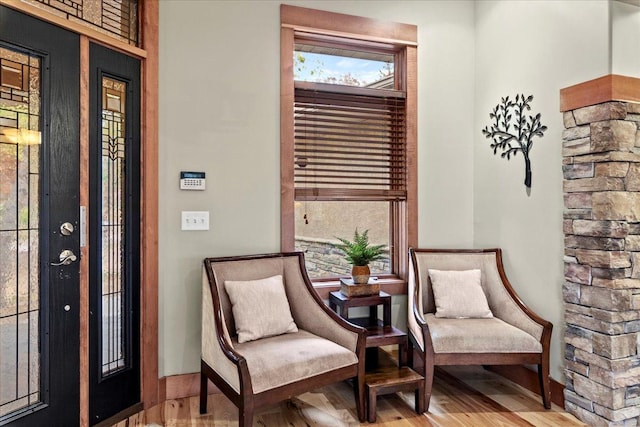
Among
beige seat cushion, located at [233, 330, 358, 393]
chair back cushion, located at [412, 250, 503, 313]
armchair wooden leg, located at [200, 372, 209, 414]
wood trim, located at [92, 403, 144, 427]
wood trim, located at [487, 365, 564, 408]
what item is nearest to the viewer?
beige seat cushion, located at [233, 330, 358, 393]

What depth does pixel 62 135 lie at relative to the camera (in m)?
2.25

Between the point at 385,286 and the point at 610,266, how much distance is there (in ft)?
4.97

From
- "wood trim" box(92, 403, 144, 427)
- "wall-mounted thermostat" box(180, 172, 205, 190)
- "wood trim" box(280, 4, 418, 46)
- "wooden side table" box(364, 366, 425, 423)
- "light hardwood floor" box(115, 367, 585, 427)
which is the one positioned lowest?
"light hardwood floor" box(115, 367, 585, 427)

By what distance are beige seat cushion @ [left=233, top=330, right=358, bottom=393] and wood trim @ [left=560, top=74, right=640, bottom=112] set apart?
204cm

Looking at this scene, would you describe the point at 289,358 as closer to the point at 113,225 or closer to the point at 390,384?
the point at 390,384

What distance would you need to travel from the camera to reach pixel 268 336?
260cm

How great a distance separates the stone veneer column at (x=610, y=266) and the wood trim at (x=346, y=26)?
151 cm

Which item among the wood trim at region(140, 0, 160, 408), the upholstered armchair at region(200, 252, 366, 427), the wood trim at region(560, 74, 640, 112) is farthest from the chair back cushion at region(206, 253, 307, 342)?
the wood trim at region(560, 74, 640, 112)

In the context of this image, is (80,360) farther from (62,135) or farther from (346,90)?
(346,90)

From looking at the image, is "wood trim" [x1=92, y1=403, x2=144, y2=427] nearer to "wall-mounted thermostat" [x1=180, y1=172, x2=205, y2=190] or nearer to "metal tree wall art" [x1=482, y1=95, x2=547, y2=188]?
"wall-mounted thermostat" [x1=180, y1=172, x2=205, y2=190]

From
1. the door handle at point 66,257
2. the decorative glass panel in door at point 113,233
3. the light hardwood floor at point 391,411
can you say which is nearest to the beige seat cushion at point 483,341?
the light hardwood floor at point 391,411

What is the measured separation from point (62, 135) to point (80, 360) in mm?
1213

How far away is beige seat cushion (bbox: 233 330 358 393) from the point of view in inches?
85.7

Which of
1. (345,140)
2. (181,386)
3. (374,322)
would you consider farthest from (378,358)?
(345,140)
